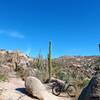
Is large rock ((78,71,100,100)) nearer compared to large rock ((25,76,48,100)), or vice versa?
large rock ((78,71,100,100))

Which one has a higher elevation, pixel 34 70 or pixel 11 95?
pixel 34 70

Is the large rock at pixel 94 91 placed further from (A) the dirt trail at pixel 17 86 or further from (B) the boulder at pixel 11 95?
(A) the dirt trail at pixel 17 86

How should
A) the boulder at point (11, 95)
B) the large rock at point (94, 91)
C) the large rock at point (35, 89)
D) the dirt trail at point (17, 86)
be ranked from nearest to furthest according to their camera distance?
the large rock at point (94, 91) → the boulder at point (11, 95) → the large rock at point (35, 89) → the dirt trail at point (17, 86)

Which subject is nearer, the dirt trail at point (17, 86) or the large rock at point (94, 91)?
the large rock at point (94, 91)

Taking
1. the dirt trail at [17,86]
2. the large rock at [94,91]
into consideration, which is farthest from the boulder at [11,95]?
the large rock at [94,91]

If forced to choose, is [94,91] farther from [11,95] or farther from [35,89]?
[35,89]

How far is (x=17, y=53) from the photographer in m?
25.1

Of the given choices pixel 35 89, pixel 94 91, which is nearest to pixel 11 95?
pixel 35 89

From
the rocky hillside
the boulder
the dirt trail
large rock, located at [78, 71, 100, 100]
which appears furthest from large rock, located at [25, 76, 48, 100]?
large rock, located at [78, 71, 100, 100]

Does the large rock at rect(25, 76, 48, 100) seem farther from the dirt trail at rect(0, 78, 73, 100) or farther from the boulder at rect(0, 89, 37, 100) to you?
the dirt trail at rect(0, 78, 73, 100)

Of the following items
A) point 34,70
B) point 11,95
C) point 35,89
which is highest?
point 34,70

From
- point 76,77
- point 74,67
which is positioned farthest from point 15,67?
point 74,67

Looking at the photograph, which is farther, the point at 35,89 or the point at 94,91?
the point at 35,89

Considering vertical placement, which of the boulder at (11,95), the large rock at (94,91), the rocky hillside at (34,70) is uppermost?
the rocky hillside at (34,70)
